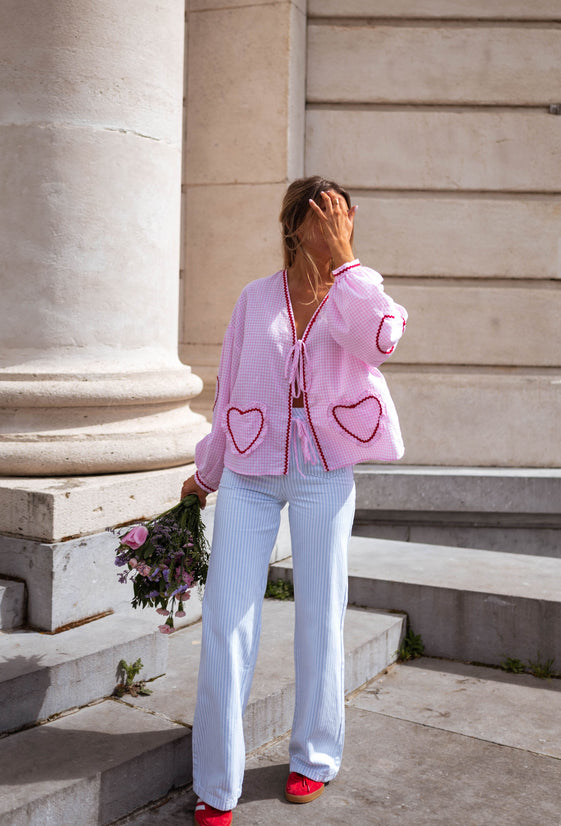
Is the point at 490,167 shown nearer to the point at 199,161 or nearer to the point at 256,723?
the point at 199,161

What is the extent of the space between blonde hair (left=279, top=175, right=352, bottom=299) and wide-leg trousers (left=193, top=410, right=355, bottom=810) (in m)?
0.50

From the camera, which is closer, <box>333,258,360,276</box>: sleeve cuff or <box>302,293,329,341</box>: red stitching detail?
<box>333,258,360,276</box>: sleeve cuff

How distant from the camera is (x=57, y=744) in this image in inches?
123

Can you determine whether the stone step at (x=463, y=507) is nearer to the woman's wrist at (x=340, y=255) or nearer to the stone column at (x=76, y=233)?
the stone column at (x=76, y=233)

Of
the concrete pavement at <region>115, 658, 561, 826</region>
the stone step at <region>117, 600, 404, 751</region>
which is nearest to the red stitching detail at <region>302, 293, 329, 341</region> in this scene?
the stone step at <region>117, 600, 404, 751</region>

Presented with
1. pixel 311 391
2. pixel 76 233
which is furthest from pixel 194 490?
pixel 76 233

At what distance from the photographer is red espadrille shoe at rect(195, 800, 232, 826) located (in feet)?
9.59

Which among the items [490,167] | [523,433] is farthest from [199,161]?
[523,433]

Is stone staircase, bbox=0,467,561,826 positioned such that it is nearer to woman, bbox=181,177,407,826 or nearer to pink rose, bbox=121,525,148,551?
woman, bbox=181,177,407,826

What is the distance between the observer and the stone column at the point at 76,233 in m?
4.09

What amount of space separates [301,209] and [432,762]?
6.77ft

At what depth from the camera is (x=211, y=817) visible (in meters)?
2.93

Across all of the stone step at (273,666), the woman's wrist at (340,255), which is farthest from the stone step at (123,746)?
the woman's wrist at (340,255)

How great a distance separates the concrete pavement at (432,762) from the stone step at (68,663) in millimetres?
541
